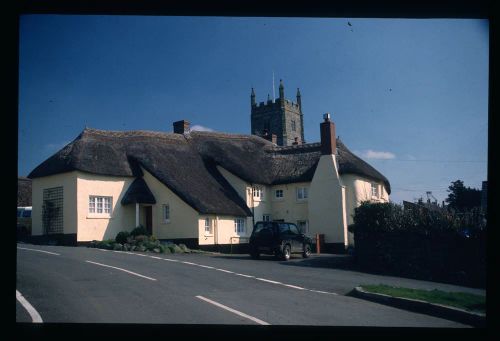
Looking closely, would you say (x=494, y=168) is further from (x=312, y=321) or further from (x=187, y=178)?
(x=187, y=178)

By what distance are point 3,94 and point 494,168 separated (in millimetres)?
7379

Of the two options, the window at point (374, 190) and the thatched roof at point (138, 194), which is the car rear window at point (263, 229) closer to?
the thatched roof at point (138, 194)

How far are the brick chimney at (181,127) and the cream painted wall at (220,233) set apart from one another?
9424 millimetres

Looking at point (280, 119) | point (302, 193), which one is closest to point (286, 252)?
point (302, 193)

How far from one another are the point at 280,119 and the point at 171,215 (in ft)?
177

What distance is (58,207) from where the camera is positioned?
1107 inches

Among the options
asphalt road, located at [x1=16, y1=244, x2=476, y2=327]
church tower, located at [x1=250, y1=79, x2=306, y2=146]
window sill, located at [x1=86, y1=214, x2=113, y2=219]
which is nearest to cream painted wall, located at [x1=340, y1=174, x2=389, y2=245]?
window sill, located at [x1=86, y1=214, x2=113, y2=219]

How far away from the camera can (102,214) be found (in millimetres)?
29625

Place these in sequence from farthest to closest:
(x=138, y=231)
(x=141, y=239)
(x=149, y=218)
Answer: (x=149, y=218) < (x=138, y=231) < (x=141, y=239)

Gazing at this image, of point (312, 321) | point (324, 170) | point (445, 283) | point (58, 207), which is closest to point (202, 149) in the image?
point (324, 170)

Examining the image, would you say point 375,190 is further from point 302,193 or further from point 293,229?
point 293,229

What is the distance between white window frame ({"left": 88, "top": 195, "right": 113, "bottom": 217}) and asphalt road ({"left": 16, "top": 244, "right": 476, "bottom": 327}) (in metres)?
11.3

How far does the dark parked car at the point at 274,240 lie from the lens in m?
23.0

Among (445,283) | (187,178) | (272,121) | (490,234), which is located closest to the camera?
(490,234)
